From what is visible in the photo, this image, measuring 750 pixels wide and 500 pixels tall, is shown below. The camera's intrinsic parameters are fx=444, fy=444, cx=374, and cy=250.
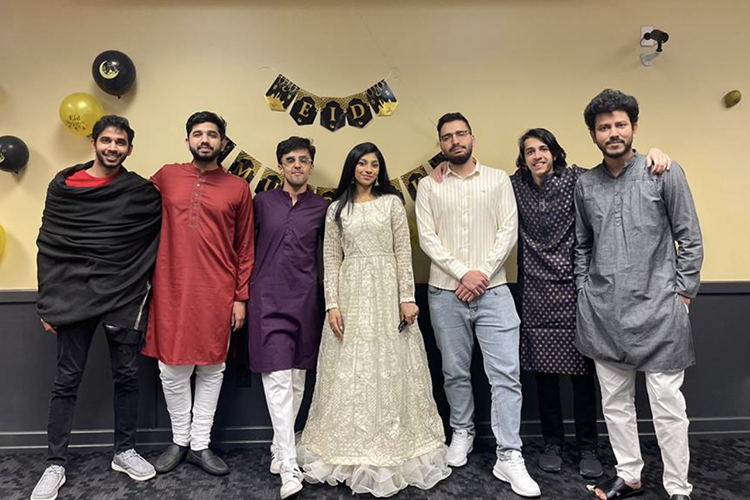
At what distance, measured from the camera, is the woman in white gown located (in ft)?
6.33

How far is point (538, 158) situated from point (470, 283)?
2.20 ft

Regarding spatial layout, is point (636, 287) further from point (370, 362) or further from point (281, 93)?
point (281, 93)

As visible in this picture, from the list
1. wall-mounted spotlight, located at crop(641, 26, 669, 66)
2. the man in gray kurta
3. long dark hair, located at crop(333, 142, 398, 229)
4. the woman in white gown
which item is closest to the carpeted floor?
the woman in white gown

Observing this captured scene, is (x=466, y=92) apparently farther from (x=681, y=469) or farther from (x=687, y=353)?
(x=681, y=469)

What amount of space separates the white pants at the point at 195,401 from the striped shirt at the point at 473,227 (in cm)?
119

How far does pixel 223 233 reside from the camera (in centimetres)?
210

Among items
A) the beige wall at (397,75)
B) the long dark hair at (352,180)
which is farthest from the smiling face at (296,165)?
the beige wall at (397,75)

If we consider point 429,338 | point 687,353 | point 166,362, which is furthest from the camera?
point 429,338

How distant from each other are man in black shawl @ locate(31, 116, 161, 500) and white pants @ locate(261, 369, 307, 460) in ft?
2.22

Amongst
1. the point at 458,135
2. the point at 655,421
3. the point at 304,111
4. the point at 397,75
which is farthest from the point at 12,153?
the point at 655,421

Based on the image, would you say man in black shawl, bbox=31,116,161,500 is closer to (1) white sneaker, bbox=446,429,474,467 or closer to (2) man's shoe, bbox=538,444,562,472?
(1) white sneaker, bbox=446,429,474,467

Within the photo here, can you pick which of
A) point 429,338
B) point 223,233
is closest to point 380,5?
point 223,233

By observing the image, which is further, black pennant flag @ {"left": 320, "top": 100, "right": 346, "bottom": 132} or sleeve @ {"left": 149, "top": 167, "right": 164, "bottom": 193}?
black pennant flag @ {"left": 320, "top": 100, "right": 346, "bottom": 132}

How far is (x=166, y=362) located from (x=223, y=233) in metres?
0.65
